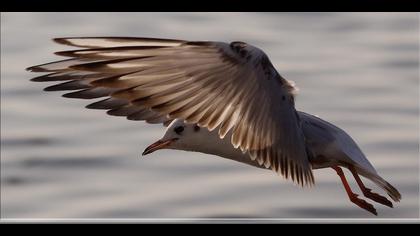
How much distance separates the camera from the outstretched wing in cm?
213

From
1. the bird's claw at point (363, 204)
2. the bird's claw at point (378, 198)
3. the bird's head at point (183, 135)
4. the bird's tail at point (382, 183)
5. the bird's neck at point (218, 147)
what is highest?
the bird's head at point (183, 135)

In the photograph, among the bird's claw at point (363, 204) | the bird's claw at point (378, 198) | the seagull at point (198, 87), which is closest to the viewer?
the seagull at point (198, 87)

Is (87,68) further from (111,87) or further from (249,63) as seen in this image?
(249,63)

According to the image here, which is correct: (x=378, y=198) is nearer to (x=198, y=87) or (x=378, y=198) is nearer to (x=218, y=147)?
(x=218, y=147)

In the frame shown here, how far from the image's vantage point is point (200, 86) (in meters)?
2.31

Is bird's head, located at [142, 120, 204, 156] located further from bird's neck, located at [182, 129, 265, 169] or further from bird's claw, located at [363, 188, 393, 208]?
bird's claw, located at [363, 188, 393, 208]

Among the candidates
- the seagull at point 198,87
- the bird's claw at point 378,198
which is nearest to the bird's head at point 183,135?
the seagull at point 198,87

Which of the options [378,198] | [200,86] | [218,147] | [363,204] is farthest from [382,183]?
[200,86]

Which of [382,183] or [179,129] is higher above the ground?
[179,129]

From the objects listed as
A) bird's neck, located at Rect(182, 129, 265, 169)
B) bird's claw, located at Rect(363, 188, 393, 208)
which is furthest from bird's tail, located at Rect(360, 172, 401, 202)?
bird's neck, located at Rect(182, 129, 265, 169)

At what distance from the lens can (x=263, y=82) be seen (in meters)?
2.41

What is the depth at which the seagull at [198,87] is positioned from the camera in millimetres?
2129

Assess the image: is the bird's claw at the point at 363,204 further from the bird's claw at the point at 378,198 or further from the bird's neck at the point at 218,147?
the bird's neck at the point at 218,147

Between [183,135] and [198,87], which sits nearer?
[198,87]
